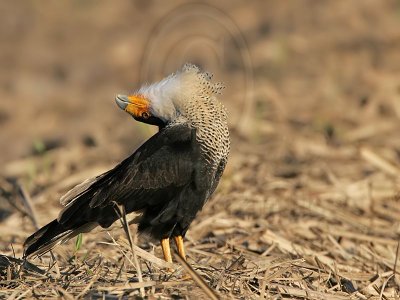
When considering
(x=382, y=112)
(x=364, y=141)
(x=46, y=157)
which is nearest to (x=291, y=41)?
(x=382, y=112)

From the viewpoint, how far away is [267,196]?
26.4ft

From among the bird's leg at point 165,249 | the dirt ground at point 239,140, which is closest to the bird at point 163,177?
the bird's leg at point 165,249

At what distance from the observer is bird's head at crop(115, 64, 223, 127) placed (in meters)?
5.82

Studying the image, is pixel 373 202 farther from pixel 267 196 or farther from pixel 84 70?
pixel 84 70

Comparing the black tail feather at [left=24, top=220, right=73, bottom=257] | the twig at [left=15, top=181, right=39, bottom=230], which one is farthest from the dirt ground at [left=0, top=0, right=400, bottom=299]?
the black tail feather at [left=24, top=220, right=73, bottom=257]

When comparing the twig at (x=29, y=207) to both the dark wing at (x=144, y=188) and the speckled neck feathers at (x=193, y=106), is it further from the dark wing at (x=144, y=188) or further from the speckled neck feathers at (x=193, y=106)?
the speckled neck feathers at (x=193, y=106)

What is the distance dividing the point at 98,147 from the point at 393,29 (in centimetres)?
579

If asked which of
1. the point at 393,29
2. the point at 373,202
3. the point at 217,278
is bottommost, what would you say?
the point at 393,29

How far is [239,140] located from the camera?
1039cm

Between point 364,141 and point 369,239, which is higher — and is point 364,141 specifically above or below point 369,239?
below

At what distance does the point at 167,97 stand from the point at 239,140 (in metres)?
4.62

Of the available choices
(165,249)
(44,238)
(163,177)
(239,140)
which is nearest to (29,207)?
(44,238)

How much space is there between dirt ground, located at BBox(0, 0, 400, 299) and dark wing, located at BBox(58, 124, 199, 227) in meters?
0.21

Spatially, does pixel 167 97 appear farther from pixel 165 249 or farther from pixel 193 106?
pixel 165 249
